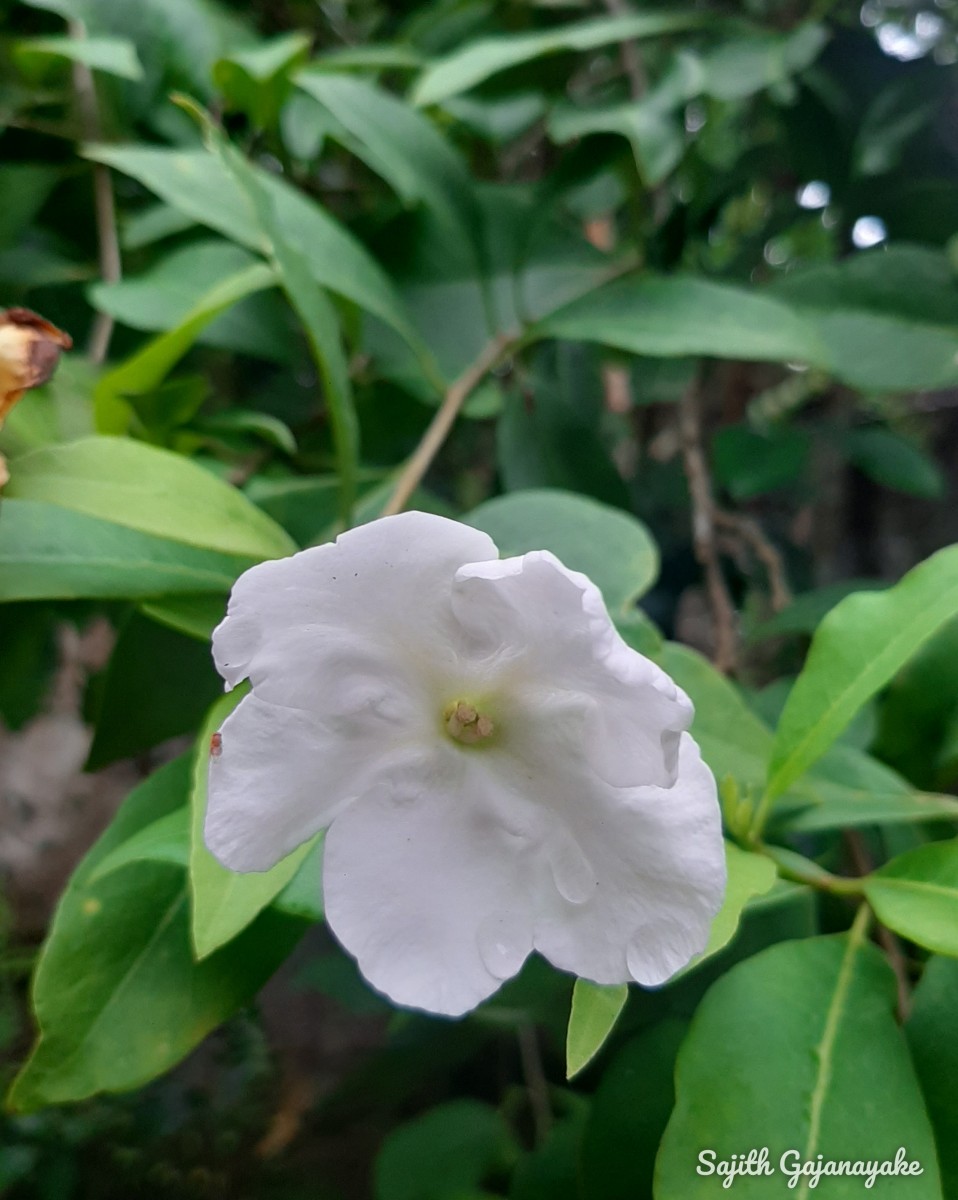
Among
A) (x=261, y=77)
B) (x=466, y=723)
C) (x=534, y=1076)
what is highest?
(x=261, y=77)

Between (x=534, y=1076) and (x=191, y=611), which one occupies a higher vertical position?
(x=191, y=611)

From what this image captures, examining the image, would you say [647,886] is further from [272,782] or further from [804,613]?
[804,613]

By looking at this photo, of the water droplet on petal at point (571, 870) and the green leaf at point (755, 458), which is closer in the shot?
the water droplet on petal at point (571, 870)

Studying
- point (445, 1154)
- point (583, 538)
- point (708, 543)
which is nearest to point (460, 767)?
point (583, 538)

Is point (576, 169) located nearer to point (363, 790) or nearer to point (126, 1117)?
point (363, 790)

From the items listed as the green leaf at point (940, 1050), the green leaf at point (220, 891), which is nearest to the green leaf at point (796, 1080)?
the green leaf at point (940, 1050)

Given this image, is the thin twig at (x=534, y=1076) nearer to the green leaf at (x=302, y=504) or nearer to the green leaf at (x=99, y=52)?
the green leaf at (x=302, y=504)

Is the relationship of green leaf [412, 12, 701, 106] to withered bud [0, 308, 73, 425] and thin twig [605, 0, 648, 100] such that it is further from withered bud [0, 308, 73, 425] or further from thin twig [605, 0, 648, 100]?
withered bud [0, 308, 73, 425]
